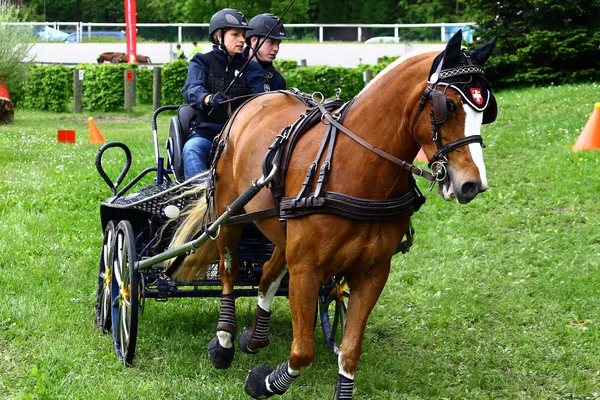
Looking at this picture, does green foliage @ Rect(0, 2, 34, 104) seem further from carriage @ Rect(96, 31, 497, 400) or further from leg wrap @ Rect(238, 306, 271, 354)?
leg wrap @ Rect(238, 306, 271, 354)

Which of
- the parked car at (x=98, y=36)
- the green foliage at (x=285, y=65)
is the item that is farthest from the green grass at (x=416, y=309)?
the parked car at (x=98, y=36)

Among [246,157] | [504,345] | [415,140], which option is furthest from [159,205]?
[504,345]

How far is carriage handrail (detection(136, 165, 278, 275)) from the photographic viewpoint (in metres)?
4.54

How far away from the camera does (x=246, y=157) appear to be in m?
5.16

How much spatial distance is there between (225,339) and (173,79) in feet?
59.7

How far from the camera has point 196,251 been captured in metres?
5.80

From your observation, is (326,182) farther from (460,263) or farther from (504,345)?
(460,263)

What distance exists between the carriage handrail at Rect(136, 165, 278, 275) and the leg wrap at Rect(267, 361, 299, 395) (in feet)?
3.16

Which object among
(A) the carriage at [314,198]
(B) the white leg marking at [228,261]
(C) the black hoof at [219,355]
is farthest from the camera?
(B) the white leg marking at [228,261]

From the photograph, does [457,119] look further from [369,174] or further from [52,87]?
[52,87]

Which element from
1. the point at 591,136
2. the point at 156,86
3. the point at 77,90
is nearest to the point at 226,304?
the point at 591,136

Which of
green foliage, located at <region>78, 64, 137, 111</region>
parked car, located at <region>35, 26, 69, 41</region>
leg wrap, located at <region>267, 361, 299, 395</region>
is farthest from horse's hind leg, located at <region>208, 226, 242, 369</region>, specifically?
parked car, located at <region>35, 26, 69, 41</region>

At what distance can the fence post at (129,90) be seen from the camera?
2258 cm

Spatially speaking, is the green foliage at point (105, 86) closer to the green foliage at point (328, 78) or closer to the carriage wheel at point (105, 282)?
the green foliage at point (328, 78)
